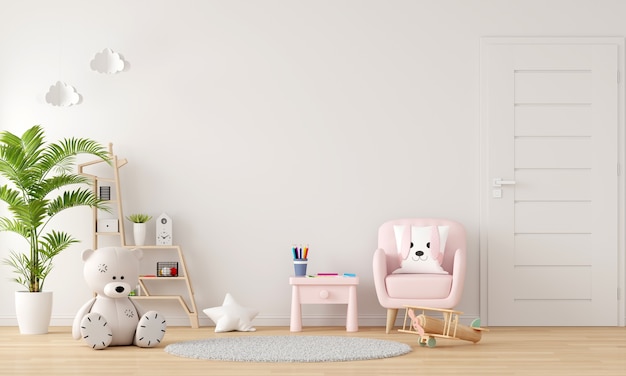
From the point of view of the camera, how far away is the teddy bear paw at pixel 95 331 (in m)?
4.31

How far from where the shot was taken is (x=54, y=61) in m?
5.74

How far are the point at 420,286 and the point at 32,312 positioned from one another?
2.37 metres

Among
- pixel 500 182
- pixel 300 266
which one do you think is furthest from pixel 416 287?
pixel 500 182

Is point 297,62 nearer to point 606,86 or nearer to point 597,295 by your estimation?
point 606,86

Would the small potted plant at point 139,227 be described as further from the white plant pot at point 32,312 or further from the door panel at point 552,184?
the door panel at point 552,184

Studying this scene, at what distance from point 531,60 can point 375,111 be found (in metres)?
1.09

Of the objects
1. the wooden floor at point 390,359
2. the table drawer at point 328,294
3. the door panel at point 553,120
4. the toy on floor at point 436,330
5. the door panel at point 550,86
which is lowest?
the wooden floor at point 390,359

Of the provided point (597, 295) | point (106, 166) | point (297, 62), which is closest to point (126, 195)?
point (106, 166)

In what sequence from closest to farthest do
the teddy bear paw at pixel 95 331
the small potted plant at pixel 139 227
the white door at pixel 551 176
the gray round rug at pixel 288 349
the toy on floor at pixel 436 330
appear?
the gray round rug at pixel 288 349
the teddy bear paw at pixel 95 331
the toy on floor at pixel 436 330
the small potted plant at pixel 139 227
the white door at pixel 551 176

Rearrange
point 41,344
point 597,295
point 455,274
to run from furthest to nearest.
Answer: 1. point 597,295
2. point 455,274
3. point 41,344

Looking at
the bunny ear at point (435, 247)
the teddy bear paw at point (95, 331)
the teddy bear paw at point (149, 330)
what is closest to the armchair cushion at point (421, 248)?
the bunny ear at point (435, 247)

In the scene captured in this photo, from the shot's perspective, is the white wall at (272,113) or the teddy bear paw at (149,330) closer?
the teddy bear paw at (149,330)

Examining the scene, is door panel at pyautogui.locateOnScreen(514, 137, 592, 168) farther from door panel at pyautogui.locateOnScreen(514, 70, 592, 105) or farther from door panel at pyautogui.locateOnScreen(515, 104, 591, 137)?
door panel at pyautogui.locateOnScreen(514, 70, 592, 105)

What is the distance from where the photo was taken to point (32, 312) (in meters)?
5.19
